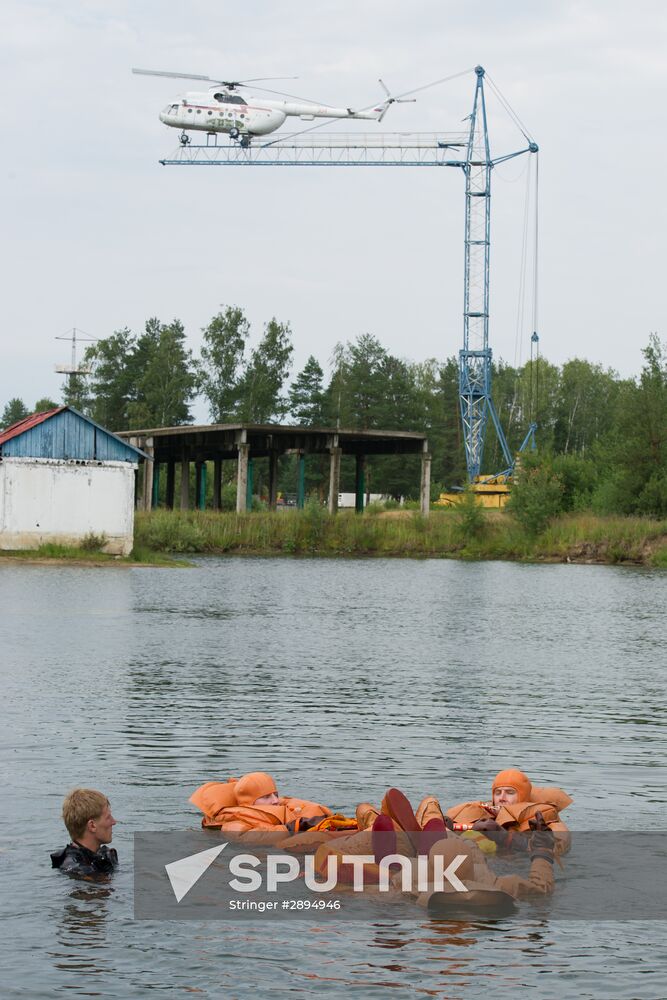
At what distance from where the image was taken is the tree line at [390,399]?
2734 inches

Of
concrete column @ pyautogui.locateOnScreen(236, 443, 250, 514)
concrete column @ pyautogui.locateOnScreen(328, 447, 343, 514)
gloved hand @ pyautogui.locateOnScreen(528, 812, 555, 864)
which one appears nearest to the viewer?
gloved hand @ pyautogui.locateOnScreen(528, 812, 555, 864)

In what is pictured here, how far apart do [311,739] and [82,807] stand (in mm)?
6248

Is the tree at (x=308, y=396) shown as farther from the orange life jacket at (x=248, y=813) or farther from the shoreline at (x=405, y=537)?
the orange life jacket at (x=248, y=813)

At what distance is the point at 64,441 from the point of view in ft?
159

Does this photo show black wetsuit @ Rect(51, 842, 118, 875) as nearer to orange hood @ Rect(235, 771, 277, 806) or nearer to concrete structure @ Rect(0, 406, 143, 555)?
orange hood @ Rect(235, 771, 277, 806)

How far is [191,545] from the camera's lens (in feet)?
190

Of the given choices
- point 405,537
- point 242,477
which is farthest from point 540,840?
point 405,537

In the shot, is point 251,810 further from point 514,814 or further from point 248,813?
point 514,814

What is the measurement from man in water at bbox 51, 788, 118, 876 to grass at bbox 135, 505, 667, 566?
47143 mm

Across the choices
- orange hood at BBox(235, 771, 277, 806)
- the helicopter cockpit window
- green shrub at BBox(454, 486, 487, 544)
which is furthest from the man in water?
the helicopter cockpit window

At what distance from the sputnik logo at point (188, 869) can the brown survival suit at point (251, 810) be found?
0.26m

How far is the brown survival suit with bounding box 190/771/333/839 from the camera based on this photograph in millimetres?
10781

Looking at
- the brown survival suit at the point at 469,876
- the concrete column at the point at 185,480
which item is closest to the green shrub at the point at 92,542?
the concrete column at the point at 185,480

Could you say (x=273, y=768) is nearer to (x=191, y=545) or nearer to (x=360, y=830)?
(x=360, y=830)
